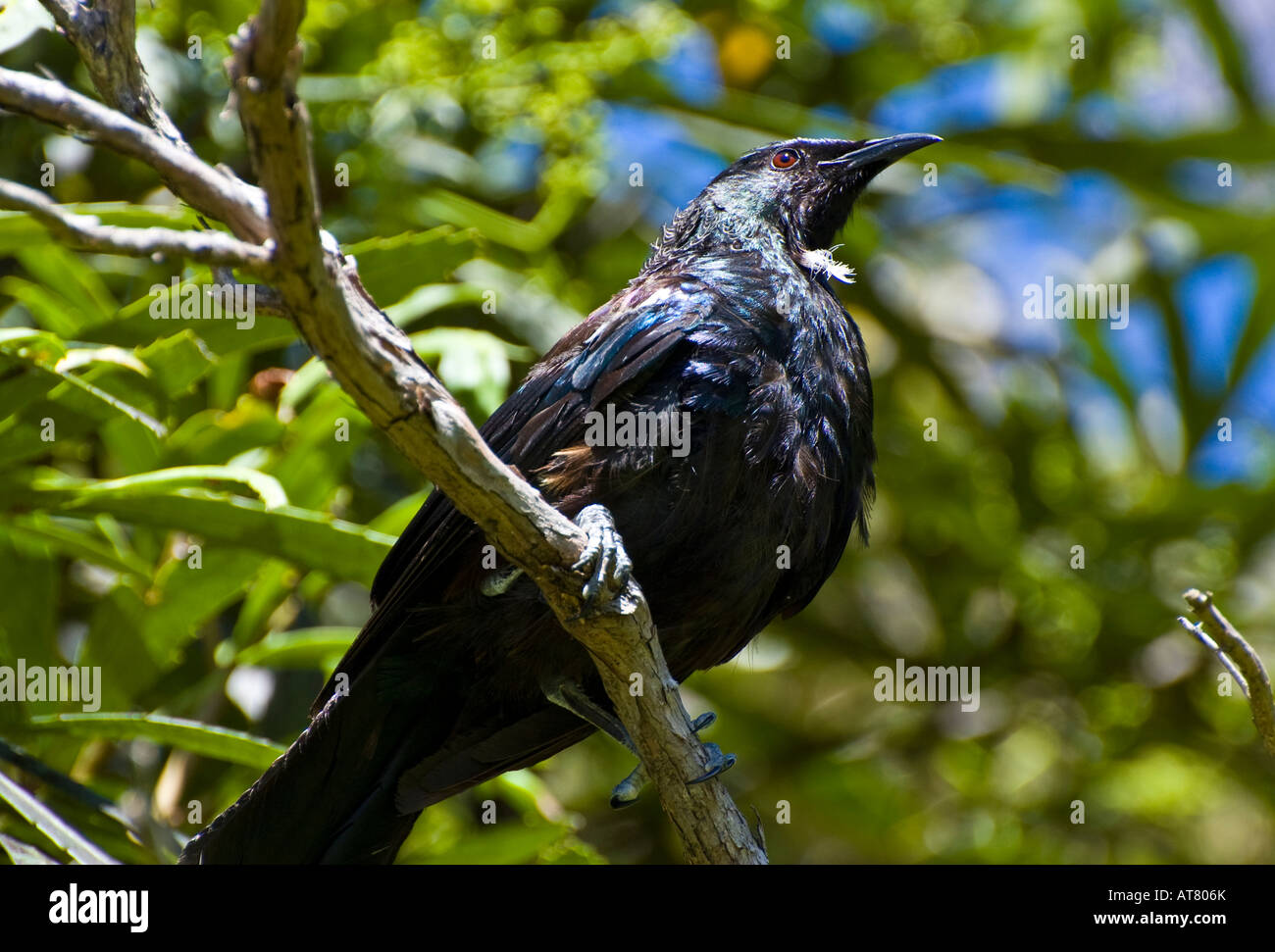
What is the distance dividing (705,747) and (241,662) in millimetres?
1491

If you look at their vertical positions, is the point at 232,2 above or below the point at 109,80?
above

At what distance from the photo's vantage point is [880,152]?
147 inches

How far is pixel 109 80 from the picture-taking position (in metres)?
2.19

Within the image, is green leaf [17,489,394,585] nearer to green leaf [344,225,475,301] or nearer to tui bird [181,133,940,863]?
tui bird [181,133,940,863]

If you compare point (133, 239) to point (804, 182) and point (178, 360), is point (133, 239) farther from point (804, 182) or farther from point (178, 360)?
point (804, 182)

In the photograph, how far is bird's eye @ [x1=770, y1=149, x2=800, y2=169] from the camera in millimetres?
3787

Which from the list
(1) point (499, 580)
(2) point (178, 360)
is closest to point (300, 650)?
(2) point (178, 360)

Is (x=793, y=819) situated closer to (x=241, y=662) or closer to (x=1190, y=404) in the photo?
(x=1190, y=404)

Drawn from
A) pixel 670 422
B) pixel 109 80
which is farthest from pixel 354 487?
pixel 109 80

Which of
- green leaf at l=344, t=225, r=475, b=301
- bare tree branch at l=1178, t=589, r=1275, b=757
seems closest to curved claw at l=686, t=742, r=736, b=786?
bare tree branch at l=1178, t=589, r=1275, b=757

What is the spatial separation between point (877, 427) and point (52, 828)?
3.69 m

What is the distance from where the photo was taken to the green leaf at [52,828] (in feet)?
8.04

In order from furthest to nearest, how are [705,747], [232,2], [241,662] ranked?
[232,2] < [241,662] < [705,747]

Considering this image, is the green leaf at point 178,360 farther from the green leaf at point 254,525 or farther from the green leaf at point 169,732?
the green leaf at point 169,732
